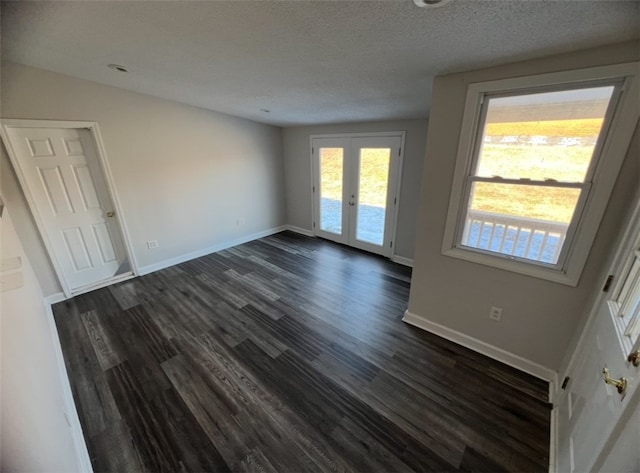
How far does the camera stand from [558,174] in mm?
1623

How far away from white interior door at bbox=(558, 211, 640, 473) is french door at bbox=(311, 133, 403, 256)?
102 inches

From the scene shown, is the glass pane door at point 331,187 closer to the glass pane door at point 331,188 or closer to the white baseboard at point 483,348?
the glass pane door at point 331,188

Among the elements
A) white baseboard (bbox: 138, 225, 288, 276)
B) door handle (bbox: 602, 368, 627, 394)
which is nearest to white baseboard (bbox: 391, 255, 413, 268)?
white baseboard (bbox: 138, 225, 288, 276)

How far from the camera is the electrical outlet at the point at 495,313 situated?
1.99 metres

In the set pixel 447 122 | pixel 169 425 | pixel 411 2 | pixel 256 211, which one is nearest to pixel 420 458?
pixel 169 425

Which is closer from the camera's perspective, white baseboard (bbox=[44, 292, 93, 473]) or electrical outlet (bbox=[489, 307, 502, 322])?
white baseboard (bbox=[44, 292, 93, 473])

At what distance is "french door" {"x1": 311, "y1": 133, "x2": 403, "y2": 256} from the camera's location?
374cm

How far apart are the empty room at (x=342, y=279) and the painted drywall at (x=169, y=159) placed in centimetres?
3

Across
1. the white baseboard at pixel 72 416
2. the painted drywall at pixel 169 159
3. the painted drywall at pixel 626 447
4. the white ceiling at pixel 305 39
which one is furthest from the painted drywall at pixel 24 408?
the painted drywall at pixel 169 159

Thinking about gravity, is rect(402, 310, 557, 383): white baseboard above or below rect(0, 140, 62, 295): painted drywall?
below

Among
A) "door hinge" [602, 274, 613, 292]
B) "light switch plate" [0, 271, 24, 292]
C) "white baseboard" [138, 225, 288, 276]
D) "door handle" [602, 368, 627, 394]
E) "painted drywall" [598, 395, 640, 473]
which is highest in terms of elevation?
"light switch plate" [0, 271, 24, 292]

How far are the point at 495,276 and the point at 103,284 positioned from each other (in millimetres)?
4427

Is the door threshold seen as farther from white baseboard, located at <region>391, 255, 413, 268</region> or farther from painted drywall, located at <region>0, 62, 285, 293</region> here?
white baseboard, located at <region>391, 255, 413, 268</region>

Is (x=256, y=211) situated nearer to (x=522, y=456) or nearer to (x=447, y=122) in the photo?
(x=447, y=122)
